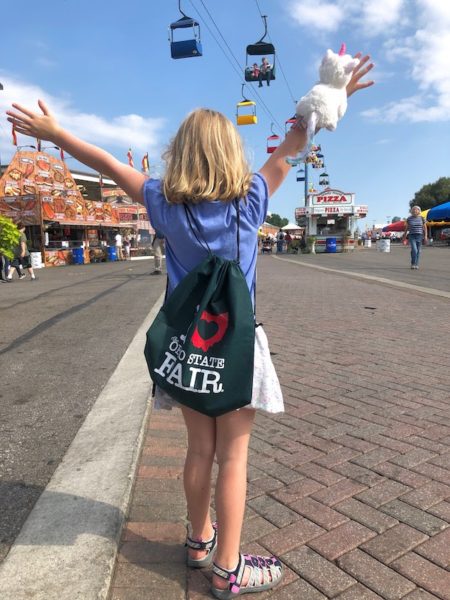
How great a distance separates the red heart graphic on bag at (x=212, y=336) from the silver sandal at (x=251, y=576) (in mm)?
829

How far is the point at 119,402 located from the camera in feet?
11.9

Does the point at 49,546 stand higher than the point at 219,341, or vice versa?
the point at 219,341

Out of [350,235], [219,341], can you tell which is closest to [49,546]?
[219,341]

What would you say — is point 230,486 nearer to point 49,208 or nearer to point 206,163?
point 206,163

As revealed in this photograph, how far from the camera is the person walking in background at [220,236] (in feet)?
5.65

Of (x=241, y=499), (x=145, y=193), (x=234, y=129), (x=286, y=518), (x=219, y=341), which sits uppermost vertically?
(x=234, y=129)

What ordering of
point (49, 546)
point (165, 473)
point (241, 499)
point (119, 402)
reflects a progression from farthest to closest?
point (119, 402) < point (165, 473) < point (49, 546) < point (241, 499)

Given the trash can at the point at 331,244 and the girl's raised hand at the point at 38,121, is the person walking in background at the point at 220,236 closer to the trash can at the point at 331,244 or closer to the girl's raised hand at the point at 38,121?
the girl's raised hand at the point at 38,121

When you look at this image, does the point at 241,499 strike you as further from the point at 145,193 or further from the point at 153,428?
the point at 153,428

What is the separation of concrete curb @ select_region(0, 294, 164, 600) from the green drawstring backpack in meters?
0.79

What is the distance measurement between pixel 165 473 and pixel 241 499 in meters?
0.93

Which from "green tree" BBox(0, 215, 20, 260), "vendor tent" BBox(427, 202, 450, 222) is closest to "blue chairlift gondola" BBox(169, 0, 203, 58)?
"green tree" BBox(0, 215, 20, 260)

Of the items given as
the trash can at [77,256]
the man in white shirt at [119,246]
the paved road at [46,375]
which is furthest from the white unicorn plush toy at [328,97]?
the man in white shirt at [119,246]

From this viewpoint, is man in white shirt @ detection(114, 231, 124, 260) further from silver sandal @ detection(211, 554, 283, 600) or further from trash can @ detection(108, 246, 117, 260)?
silver sandal @ detection(211, 554, 283, 600)
